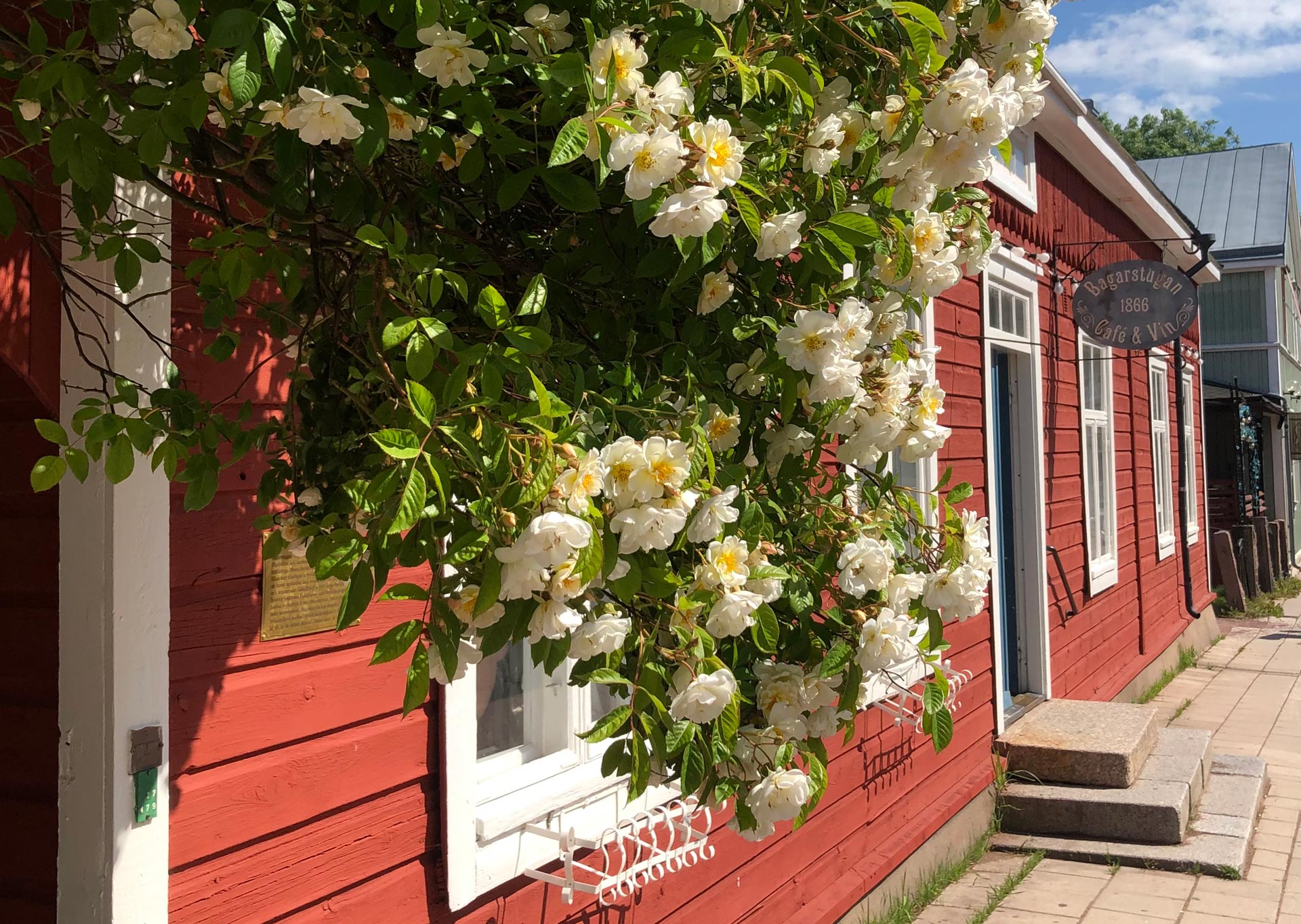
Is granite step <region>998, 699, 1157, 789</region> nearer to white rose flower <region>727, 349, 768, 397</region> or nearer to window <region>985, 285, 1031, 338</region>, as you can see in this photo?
window <region>985, 285, 1031, 338</region>

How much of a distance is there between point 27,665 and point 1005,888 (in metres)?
4.63

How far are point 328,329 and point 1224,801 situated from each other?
6.35 meters

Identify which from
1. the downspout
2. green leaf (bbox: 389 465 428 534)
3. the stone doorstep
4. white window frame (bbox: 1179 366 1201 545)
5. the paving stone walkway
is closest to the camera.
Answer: green leaf (bbox: 389 465 428 534)

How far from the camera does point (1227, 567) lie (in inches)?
595

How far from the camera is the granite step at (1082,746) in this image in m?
6.12

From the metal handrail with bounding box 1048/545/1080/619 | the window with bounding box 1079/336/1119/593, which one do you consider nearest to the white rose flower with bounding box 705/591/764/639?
the metal handrail with bounding box 1048/545/1080/619

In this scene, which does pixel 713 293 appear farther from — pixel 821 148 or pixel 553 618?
pixel 553 618

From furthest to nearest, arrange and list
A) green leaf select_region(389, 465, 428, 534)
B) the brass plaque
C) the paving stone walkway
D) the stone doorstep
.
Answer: the stone doorstep → the paving stone walkway → the brass plaque → green leaf select_region(389, 465, 428, 534)

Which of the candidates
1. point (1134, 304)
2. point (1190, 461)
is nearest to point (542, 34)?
point (1134, 304)

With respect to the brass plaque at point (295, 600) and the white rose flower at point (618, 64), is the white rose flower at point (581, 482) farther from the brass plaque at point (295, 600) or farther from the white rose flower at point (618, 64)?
the brass plaque at point (295, 600)

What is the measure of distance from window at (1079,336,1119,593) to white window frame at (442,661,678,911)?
641cm

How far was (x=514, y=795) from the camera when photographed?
9.87ft

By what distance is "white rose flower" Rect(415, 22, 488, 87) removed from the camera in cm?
144

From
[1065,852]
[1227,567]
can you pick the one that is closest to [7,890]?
[1065,852]
